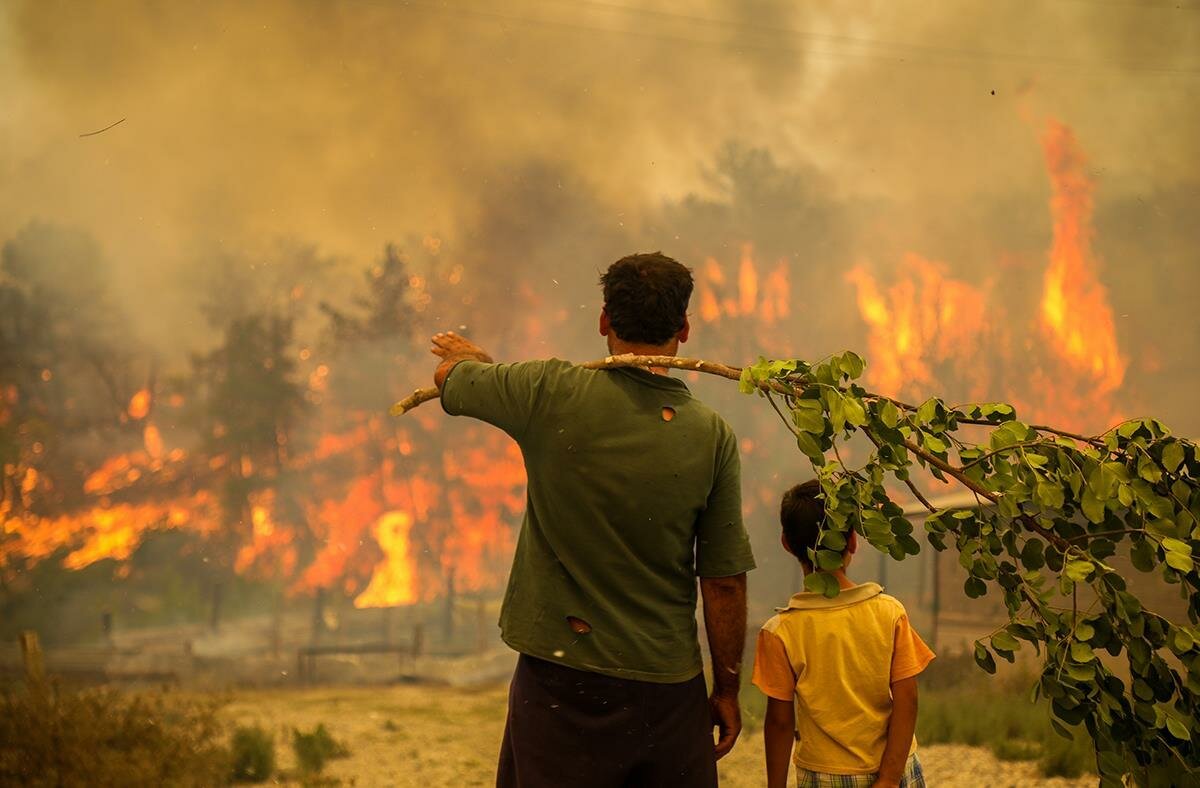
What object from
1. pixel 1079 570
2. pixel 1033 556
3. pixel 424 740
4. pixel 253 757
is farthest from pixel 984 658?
pixel 424 740

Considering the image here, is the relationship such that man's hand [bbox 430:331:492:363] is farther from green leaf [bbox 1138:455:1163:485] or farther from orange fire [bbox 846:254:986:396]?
orange fire [bbox 846:254:986:396]

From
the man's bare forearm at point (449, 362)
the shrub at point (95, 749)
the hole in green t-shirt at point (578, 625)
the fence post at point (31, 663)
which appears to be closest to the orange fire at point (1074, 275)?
the shrub at point (95, 749)

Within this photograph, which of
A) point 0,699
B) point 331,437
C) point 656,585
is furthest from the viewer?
point 331,437

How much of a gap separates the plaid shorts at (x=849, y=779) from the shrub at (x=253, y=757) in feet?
20.5

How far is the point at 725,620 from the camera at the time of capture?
2.48 meters

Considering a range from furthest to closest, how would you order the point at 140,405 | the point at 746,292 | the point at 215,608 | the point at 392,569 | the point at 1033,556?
the point at 746,292
the point at 392,569
the point at 140,405
the point at 215,608
the point at 1033,556

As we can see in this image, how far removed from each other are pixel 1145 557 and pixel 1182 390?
1197cm

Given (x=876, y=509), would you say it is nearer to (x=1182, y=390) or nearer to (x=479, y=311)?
(x=479, y=311)

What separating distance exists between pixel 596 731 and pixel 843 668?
0.71 metres

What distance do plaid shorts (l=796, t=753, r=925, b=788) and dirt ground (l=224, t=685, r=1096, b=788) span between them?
18.1 ft

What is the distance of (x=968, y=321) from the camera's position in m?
13.4

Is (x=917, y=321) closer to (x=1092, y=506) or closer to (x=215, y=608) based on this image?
(x=215, y=608)

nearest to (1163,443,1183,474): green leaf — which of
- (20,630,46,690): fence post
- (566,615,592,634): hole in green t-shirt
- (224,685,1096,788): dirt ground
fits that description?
(566,615,592,634): hole in green t-shirt

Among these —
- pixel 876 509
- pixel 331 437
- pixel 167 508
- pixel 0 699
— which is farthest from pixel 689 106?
pixel 876 509
